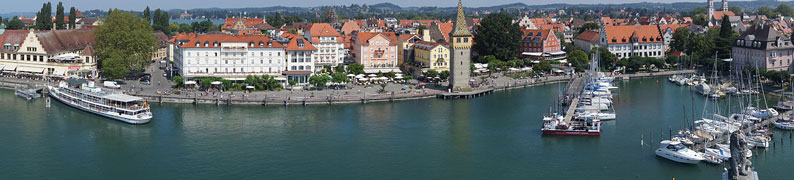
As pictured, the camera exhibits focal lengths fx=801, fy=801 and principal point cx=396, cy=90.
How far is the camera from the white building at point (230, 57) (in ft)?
157

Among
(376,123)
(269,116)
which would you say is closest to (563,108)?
(376,123)

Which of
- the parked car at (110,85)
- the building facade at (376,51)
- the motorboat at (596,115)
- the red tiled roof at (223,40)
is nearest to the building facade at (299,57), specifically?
the red tiled roof at (223,40)

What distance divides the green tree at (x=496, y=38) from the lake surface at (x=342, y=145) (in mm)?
17952

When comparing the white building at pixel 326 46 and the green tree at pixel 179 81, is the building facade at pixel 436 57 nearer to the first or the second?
the white building at pixel 326 46

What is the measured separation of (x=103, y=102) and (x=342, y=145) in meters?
13.8

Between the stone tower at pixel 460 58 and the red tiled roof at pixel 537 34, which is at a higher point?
the red tiled roof at pixel 537 34

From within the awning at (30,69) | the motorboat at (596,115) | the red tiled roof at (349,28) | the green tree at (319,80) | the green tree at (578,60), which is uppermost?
the red tiled roof at (349,28)

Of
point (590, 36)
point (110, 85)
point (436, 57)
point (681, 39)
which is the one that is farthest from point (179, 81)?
point (681, 39)

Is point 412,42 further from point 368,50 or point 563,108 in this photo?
point 563,108

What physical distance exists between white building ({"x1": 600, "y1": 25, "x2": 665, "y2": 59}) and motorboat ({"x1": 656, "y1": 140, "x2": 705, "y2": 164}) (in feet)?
121

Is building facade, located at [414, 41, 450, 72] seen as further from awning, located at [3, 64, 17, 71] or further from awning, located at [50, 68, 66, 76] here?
awning, located at [3, 64, 17, 71]

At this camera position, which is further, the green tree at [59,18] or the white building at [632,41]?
the green tree at [59,18]

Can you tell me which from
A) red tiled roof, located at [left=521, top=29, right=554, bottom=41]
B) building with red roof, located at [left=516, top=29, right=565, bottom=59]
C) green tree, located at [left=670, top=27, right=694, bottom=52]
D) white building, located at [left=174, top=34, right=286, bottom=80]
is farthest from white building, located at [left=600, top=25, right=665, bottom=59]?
white building, located at [left=174, top=34, right=286, bottom=80]

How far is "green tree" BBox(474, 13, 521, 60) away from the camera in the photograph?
6072 cm
